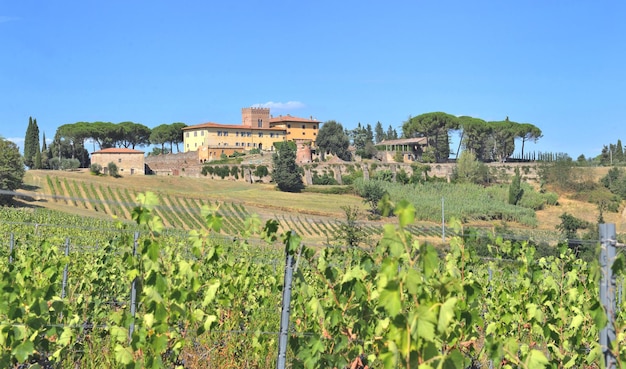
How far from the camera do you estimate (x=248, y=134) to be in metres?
75.0

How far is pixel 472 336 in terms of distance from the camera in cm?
396

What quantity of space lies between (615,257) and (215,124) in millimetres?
71570

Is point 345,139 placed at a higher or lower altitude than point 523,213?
higher

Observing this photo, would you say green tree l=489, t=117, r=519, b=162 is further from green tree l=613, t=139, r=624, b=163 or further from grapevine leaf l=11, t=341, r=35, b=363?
grapevine leaf l=11, t=341, r=35, b=363

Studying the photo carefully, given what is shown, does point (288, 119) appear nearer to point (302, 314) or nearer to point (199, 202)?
point (199, 202)

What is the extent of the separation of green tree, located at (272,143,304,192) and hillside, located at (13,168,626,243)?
1.19 m

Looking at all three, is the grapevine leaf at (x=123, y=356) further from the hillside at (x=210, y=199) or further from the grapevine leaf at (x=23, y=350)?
the hillside at (x=210, y=199)

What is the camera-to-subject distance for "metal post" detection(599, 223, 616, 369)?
282 cm

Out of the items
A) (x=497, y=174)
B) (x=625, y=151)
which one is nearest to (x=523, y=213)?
(x=497, y=174)

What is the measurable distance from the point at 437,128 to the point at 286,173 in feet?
88.7

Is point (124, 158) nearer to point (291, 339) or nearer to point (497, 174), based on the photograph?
point (497, 174)

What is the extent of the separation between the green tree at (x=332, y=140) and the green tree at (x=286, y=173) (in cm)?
1142

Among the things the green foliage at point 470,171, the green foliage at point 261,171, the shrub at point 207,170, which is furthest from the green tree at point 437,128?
the shrub at point 207,170

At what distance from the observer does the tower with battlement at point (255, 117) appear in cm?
7675
